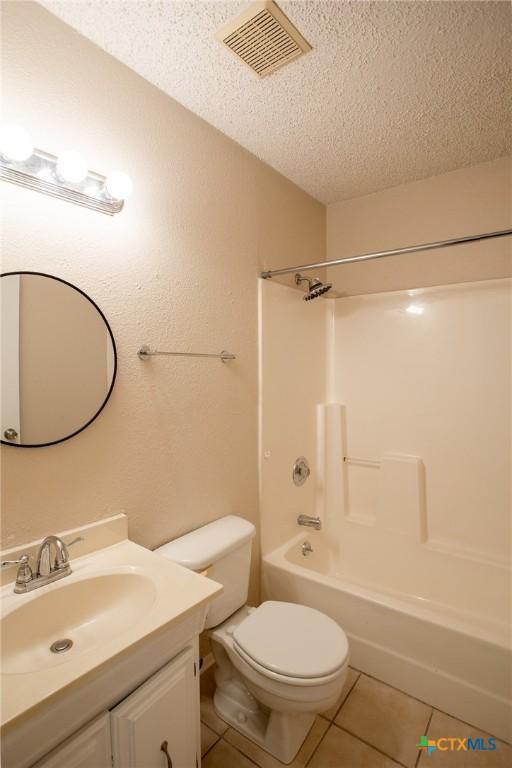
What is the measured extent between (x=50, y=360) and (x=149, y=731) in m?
1.05

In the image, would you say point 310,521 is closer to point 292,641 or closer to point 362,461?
point 362,461

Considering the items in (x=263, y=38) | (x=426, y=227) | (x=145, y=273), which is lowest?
(x=145, y=273)

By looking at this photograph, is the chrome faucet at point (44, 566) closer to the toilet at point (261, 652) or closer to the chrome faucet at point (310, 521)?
the toilet at point (261, 652)

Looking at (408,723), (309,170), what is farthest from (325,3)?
(408,723)

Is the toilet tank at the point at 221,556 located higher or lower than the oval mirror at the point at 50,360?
lower

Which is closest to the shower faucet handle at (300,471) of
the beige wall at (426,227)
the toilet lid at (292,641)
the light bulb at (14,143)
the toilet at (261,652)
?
the toilet at (261,652)

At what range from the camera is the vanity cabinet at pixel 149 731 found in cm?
87

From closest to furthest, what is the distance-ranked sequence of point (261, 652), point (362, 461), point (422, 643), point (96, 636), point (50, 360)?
point (96, 636) < point (50, 360) < point (261, 652) < point (422, 643) < point (362, 461)

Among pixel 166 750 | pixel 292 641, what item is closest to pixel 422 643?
pixel 292 641

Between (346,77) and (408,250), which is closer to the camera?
(346,77)

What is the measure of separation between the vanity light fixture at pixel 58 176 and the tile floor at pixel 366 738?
201cm

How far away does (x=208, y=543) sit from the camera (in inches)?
62.2

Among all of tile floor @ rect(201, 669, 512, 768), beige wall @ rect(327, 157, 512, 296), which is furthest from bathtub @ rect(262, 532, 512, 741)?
beige wall @ rect(327, 157, 512, 296)

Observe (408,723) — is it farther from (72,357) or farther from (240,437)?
(72,357)
